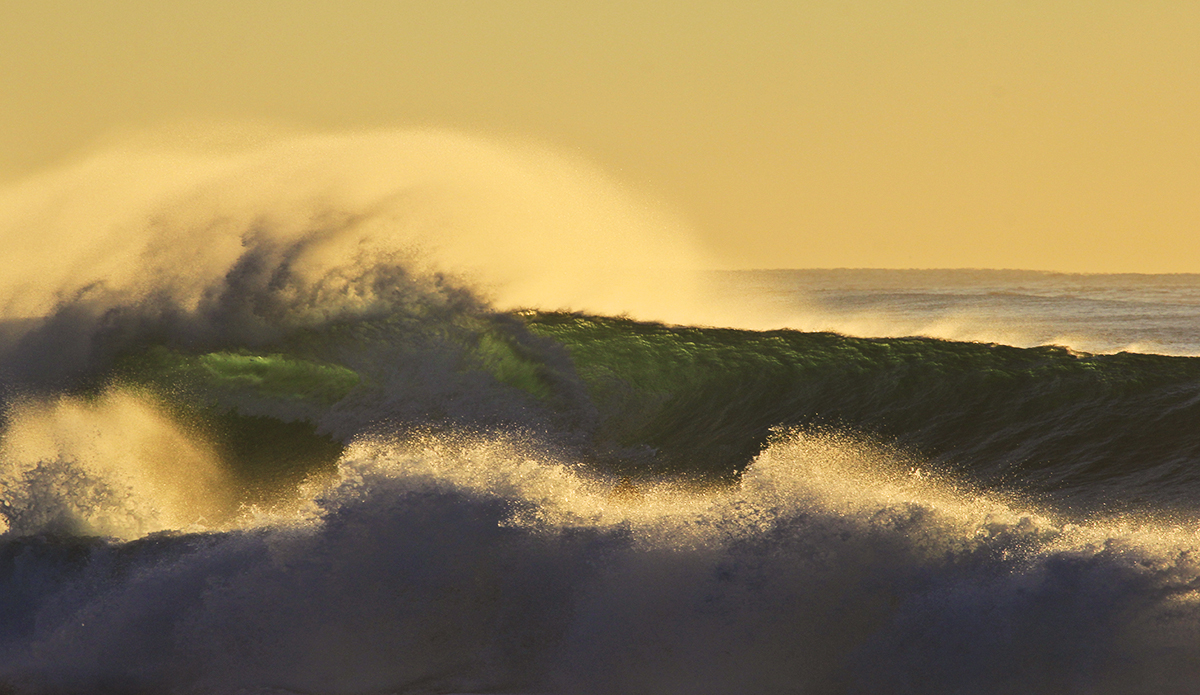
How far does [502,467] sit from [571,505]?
75 centimetres

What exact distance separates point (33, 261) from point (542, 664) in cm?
786

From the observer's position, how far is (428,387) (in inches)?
365

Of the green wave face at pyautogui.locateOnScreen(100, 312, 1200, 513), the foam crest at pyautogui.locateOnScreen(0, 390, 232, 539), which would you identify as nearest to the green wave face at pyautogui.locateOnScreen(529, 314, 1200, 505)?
the green wave face at pyautogui.locateOnScreen(100, 312, 1200, 513)

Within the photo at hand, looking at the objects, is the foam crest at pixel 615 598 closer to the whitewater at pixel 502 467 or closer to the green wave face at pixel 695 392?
the whitewater at pixel 502 467

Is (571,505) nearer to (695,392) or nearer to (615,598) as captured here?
(615,598)

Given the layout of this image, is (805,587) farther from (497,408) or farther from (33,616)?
(33,616)

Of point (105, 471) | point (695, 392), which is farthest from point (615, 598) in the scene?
point (105, 471)

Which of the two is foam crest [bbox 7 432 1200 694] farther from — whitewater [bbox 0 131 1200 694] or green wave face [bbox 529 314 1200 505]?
green wave face [bbox 529 314 1200 505]

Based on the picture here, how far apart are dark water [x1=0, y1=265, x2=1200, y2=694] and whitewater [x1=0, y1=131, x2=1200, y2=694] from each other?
3 cm

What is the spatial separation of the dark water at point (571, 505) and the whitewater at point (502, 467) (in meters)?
0.03

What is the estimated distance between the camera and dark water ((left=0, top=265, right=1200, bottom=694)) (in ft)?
17.7

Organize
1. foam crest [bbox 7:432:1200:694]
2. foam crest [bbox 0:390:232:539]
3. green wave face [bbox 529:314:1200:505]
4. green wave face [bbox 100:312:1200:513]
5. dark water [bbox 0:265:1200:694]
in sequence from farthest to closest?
green wave face [bbox 100:312:1200:513] < green wave face [bbox 529:314:1200:505] < foam crest [bbox 0:390:232:539] < dark water [bbox 0:265:1200:694] < foam crest [bbox 7:432:1200:694]

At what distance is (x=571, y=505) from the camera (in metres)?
6.45

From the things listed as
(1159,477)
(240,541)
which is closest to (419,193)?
(240,541)
